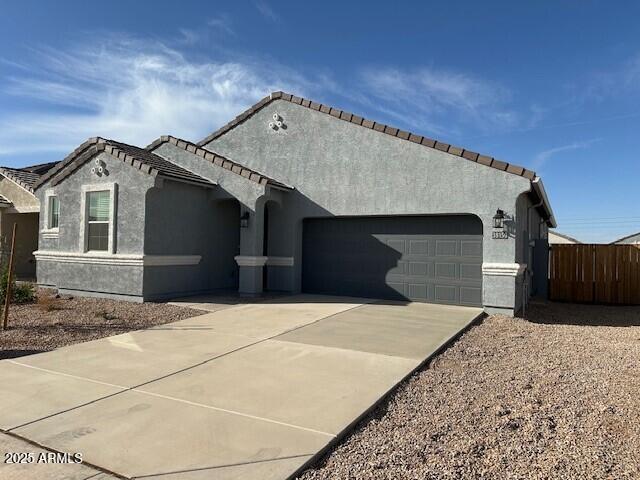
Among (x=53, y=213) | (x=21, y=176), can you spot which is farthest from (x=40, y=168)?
(x=53, y=213)

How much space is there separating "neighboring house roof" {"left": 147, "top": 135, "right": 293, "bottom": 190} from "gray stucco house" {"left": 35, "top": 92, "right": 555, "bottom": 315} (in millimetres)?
42

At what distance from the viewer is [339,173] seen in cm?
1279

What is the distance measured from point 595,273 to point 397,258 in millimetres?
7370

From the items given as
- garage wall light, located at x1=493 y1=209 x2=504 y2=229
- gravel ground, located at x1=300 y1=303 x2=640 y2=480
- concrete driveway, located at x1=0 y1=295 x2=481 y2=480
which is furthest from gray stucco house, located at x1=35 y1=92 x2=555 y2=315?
gravel ground, located at x1=300 y1=303 x2=640 y2=480

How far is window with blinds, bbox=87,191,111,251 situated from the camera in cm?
1213

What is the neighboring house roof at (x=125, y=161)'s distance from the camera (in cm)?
1138

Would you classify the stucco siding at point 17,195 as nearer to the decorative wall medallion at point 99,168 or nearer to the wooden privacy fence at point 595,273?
the decorative wall medallion at point 99,168

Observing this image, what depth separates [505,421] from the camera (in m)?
4.43

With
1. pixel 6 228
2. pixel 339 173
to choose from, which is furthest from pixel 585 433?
pixel 6 228

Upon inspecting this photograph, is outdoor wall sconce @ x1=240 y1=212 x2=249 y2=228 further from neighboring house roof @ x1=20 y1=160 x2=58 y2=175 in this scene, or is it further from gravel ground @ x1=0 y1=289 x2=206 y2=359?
neighboring house roof @ x1=20 y1=160 x2=58 y2=175

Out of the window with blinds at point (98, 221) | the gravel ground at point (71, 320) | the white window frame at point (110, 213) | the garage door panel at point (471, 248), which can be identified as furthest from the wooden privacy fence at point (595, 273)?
the window with blinds at point (98, 221)

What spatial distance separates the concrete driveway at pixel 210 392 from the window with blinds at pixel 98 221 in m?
4.99

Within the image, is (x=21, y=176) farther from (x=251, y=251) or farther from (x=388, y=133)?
(x=388, y=133)

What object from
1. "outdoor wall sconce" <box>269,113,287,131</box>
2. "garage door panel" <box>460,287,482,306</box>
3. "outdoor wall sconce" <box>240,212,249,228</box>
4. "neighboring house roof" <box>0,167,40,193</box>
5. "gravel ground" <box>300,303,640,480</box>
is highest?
"outdoor wall sconce" <box>269,113,287,131</box>
